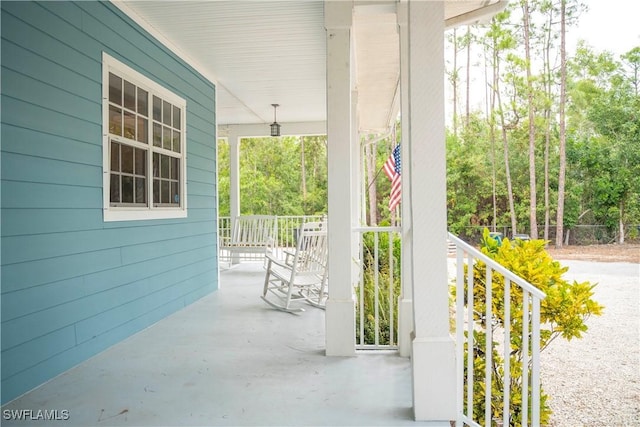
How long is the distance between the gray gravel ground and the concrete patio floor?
5.63ft

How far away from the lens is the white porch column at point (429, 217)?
2.22 meters

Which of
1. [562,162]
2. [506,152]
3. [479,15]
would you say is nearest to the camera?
[479,15]

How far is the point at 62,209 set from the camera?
2.98 m

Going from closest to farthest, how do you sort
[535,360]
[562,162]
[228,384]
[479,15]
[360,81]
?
[535,360]
[228,384]
[479,15]
[360,81]
[562,162]

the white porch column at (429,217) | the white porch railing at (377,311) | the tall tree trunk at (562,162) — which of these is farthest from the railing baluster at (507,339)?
the tall tree trunk at (562,162)

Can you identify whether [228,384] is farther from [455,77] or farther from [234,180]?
[455,77]

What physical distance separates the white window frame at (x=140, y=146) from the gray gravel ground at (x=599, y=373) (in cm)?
373

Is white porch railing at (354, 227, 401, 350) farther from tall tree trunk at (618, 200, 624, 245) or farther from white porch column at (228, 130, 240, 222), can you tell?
tall tree trunk at (618, 200, 624, 245)

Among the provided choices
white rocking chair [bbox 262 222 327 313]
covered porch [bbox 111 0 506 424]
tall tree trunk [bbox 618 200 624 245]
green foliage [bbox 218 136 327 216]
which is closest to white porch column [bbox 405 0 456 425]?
covered porch [bbox 111 0 506 424]

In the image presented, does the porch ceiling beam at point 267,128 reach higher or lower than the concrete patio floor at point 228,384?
higher

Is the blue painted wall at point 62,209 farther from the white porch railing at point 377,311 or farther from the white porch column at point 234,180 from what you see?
the white porch column at point 234,180

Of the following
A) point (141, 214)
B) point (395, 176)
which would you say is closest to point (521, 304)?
point (141, 214)

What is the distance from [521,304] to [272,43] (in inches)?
138

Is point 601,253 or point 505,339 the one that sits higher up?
point 505,339
